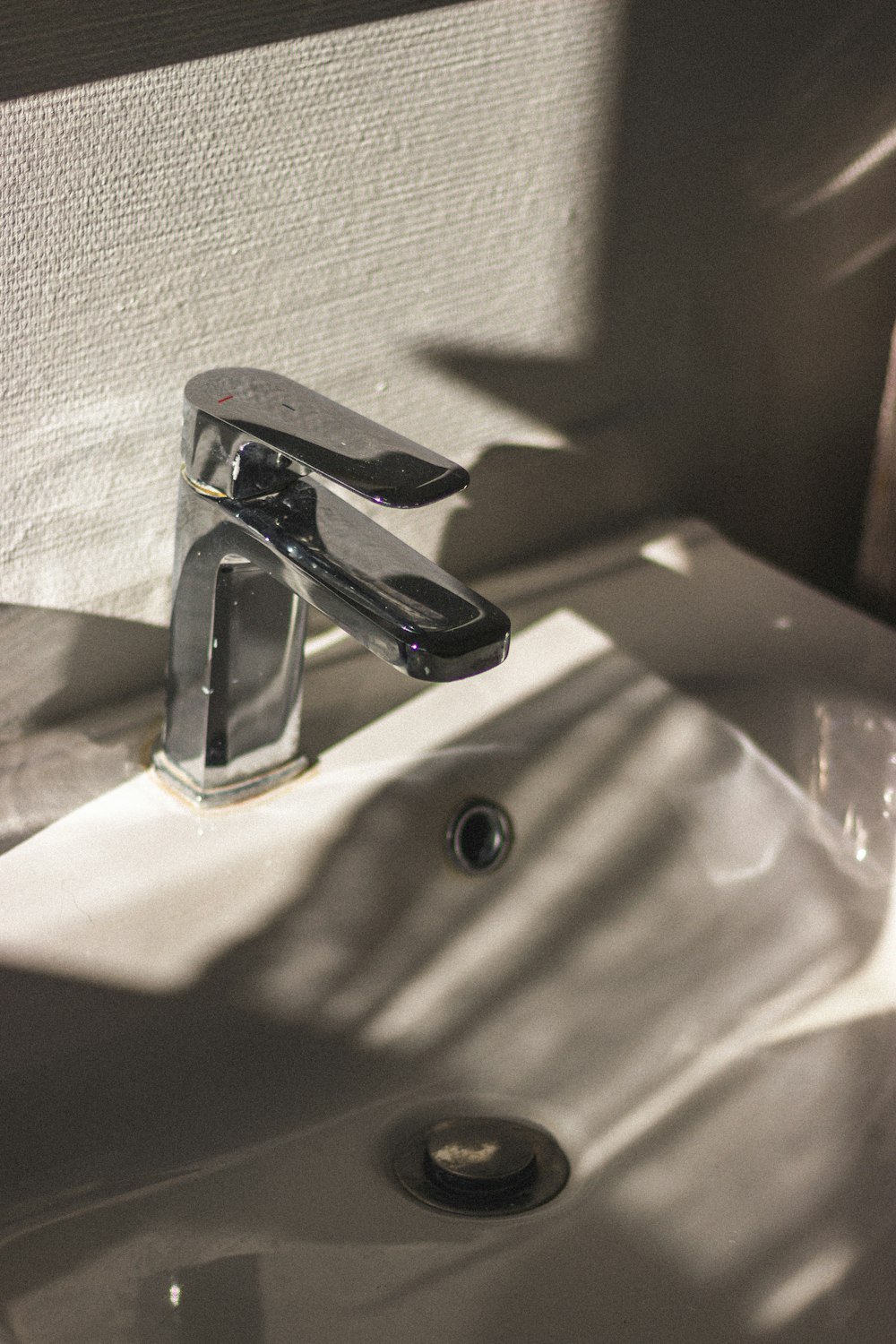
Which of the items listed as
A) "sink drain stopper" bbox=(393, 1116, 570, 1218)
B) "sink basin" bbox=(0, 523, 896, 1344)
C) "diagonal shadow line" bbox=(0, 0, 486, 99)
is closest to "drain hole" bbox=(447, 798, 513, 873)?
"sink basin" bbox=(0, 523, 896, 1344)

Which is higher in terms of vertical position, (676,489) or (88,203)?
(88,203)

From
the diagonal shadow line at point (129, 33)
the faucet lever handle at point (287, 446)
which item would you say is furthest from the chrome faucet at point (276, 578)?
the diagonal shadow line at point (129, 33)

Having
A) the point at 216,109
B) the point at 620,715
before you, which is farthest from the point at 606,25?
the point at 620,715

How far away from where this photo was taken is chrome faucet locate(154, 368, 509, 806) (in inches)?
16.5

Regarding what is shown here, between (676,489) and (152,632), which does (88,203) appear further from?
(676,489)

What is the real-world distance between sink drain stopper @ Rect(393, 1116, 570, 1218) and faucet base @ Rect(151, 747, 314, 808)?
0.15m

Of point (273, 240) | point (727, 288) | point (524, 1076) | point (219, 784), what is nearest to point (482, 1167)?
point (524, 1076)

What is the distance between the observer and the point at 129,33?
476 mm

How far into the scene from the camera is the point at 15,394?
1.67 ft

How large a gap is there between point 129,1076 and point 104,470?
229 millimetres

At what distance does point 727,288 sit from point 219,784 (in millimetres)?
387

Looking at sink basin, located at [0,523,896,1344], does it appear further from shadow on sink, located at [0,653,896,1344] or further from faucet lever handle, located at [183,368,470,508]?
faucet lever handle, located at [183,368,470,508]

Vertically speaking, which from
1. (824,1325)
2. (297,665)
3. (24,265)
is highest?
(24,265)

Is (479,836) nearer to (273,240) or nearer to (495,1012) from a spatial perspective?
(495,1012)
